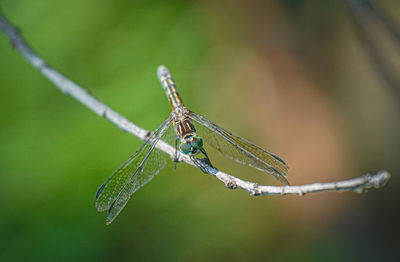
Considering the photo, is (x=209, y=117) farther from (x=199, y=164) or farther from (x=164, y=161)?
(x=199, y=164)

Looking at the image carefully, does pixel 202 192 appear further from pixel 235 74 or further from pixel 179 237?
pixel 235 74

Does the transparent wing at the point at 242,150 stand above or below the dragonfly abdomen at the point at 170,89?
below

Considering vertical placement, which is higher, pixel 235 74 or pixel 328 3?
pixel 328 3

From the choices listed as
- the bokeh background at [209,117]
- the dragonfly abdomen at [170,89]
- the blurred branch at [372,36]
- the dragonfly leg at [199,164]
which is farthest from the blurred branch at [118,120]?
the blurred branch at [372,36]

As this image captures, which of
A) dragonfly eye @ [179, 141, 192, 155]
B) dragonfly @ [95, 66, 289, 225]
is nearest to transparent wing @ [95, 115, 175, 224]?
dragonfly @ [95, 66, 289, 225]

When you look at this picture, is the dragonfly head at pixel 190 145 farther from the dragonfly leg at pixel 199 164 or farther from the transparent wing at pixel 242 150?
the transparent wing at pixel 242 150

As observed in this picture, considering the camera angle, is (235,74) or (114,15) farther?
(235,74)

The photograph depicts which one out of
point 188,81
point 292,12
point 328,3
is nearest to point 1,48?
point 188,81

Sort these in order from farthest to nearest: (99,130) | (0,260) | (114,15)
Answer: (114,15) < (99,130) < (0,260)
